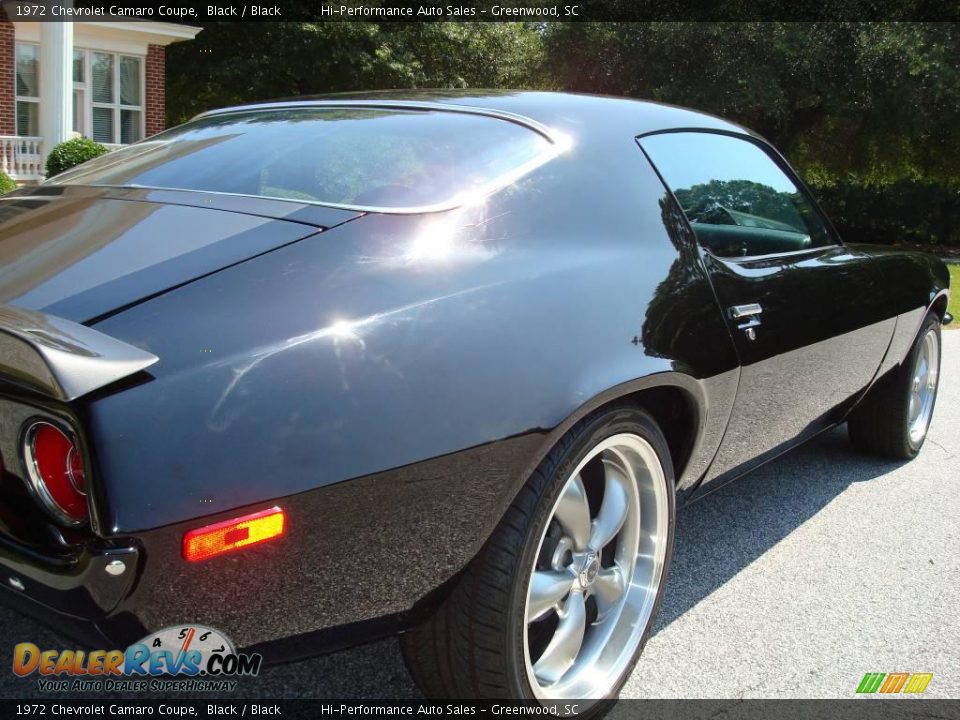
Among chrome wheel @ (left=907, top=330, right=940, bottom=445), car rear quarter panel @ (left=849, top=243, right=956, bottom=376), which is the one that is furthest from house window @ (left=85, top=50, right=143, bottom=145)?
car rear quarter panel @ (left=849, top=243, right=956, bottom=376)

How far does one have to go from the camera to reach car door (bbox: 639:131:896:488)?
264 cm

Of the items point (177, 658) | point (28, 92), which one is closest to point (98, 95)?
point (28, 92)

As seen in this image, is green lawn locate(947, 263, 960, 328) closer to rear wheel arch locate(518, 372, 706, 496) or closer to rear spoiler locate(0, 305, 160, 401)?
rear wheel arch locate(518, 372, 706, 496)

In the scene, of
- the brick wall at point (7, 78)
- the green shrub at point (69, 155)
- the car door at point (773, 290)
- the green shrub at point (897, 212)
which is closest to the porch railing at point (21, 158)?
the brick wall at point (7, 78)

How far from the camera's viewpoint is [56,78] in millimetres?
14477

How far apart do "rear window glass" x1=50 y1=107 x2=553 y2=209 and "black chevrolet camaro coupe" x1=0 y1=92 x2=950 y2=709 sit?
0.04 feet

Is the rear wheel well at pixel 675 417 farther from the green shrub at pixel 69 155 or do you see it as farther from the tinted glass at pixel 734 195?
the green shrub at pixel 69 155

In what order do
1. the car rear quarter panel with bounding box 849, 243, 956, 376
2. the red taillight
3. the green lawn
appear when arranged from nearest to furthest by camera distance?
the red taillight < the car rear quarter panel with bounding box 849, 243, 956, 376 < the green lawn

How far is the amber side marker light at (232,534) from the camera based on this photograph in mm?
1433

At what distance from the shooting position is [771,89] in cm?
2072

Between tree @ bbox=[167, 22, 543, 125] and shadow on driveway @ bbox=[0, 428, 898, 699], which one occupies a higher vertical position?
tree @ bbox=[167, 22, 543, 125]

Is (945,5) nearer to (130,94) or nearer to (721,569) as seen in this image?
(130,94)

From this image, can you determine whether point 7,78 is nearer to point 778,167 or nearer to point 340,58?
point 340,58

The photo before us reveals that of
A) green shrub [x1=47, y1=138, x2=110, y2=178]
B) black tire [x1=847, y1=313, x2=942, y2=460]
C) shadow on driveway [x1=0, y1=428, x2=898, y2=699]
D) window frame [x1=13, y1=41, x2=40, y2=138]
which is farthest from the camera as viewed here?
window frame [x1=13, y1=41, x2=40, y2=138]
